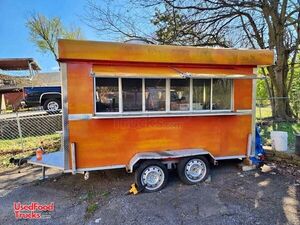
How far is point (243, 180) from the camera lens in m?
5.34

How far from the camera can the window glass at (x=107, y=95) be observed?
4794mm

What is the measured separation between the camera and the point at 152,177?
494 centimetres

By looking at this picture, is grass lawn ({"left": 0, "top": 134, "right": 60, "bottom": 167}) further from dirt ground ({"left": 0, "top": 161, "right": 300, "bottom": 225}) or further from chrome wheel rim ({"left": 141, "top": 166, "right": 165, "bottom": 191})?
chrome wheel rim ({"left": 141, "top": 166, "right": 165, "bottom": 191})

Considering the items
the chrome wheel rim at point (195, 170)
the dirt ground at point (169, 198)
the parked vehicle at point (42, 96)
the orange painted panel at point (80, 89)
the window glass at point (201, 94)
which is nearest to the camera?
the dirt ground at point (169, 198)

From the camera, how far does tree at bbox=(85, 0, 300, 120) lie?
10.5 m

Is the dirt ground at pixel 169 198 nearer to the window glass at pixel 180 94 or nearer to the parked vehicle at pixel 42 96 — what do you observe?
the window glass at pixel 180 94

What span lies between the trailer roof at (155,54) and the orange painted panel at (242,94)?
41cm

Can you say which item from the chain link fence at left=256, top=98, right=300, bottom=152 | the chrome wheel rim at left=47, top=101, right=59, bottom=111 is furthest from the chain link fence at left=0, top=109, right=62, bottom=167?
the chain link fence at left=256, top=98, right=300, bottom=152

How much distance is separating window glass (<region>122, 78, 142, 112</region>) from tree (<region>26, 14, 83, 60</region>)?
27.3 m

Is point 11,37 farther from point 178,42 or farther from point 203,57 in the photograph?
point 203,57

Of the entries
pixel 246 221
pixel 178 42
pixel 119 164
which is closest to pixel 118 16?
pixel 178 42

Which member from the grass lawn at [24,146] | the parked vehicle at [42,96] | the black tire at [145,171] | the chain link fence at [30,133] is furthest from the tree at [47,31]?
the black tire at [145,171]

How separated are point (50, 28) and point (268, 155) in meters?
29.6

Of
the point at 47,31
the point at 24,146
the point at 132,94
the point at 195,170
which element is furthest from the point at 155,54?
the point at 47,31
